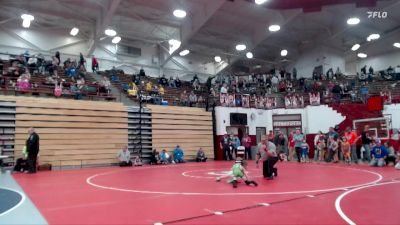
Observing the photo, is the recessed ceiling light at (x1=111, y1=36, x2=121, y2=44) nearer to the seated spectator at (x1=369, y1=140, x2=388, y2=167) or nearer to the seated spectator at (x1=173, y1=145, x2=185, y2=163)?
the seated spectator at (x1=173, y1=145, x2=185, y2=163)

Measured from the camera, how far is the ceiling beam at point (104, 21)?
2087 centimetres

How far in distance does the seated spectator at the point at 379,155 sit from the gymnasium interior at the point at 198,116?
0.16 feet

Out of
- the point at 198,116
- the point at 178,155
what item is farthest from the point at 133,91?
the point at 178,155

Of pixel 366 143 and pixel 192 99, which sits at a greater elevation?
pixel 192 99

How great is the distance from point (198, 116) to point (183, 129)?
58.3 inches

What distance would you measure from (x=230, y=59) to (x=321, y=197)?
28075 millimetres

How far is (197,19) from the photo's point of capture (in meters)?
24.9

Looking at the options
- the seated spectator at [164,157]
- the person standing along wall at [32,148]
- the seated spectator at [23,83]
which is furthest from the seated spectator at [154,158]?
the seated spectator at [23,83]

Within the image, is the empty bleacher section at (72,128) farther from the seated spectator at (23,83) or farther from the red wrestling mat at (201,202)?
the red wrestling mat at (201,202)

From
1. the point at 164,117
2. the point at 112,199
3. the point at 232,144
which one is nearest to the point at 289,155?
the point at 232,144

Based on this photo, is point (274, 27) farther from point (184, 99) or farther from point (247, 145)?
point (247, 145)

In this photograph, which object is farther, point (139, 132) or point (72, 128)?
point (139, 132)

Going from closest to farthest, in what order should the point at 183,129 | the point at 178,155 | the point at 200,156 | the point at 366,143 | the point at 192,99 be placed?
1. the point at 366,143
2. the point at 178,155
3. the point at 200,156
4. the point at 183,129
5. the point at 192,99

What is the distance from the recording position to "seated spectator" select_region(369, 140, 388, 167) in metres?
14.5
